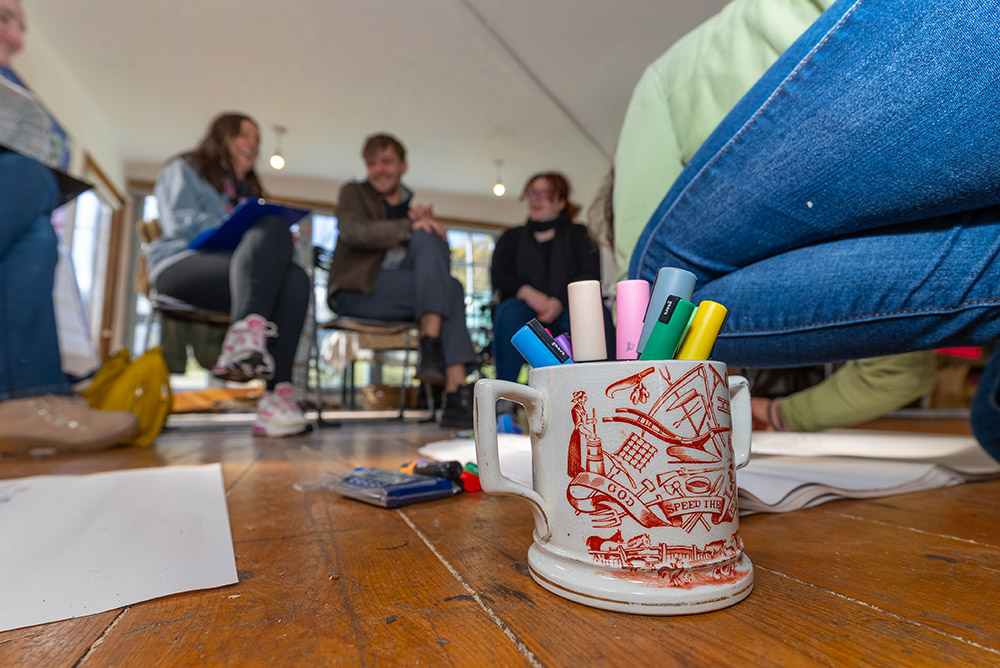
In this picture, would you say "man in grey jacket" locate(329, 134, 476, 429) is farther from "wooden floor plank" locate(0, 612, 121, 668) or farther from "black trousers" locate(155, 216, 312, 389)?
"wooden floor plank" locate(0, 612, 121, 668)

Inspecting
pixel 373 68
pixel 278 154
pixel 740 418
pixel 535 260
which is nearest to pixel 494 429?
pixel 740 418

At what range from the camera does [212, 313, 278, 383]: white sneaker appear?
130 cm

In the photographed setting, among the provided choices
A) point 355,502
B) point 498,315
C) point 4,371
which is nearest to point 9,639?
point 355,502

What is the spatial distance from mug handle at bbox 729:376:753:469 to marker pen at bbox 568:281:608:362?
9 centimetres

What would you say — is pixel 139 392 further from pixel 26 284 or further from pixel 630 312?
pixel 630 312

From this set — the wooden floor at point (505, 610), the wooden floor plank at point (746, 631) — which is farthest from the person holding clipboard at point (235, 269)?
the wooden floor plank at point (746, 631)

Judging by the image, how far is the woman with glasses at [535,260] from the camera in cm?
147

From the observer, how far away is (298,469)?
82cm

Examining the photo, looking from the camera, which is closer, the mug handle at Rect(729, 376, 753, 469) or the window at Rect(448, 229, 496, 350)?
the mug handle at Rect(729, 376, 753, 469)

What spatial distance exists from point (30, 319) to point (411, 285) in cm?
101

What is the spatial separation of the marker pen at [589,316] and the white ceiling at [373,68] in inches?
92.5

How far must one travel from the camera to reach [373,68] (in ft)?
11.1

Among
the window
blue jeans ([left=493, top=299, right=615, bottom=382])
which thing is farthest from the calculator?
the window

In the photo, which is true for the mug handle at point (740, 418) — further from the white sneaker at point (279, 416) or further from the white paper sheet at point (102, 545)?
the white sneaker at point (279, 416)
